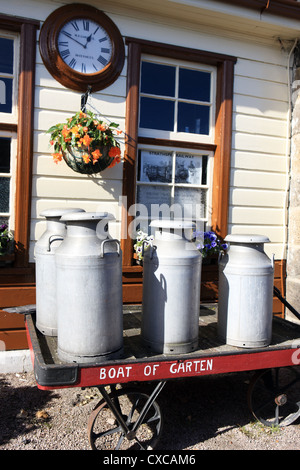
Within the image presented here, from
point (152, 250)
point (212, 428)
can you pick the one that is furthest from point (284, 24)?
point (212, 428)

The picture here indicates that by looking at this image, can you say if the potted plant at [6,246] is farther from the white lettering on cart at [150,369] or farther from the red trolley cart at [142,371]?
the white lettering on cart at [150,369]

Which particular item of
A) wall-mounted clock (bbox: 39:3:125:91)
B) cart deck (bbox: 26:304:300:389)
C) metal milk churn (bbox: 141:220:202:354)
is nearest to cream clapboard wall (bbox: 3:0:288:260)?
wall-mounted clock (bbox: 39:3:125:91)

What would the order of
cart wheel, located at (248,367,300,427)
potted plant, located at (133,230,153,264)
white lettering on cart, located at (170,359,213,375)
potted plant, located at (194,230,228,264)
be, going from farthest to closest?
1. potted plant, located at (194,230,228,264)
2. potted plant, located at (133,230,153,264)
3. cart wheel, located at (248,367,300,427)
4. white lettering on cart, located at (170,359,213,375)

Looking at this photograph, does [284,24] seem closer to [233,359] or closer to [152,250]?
[152,250]

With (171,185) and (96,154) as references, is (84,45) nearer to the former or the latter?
(96,154)

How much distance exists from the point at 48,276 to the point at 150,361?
3.67ft

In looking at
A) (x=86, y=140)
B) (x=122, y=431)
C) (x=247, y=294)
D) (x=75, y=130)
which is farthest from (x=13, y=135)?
(x=122, y=431)

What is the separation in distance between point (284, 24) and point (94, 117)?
2.57 metres

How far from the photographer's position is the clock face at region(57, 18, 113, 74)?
413 centimetres

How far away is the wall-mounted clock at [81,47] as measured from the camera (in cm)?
406

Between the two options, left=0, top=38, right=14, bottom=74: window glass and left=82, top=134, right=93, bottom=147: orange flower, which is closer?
left=82, top=134, right=93, bottom=147: orange flower

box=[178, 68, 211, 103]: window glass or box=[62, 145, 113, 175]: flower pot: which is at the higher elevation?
box=[178, 68, 211, 103]: window glass

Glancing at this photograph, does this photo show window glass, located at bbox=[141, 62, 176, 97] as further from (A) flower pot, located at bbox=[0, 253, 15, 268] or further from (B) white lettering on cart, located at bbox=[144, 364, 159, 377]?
(B) white lettering on cart, located at bbox=[144, 364, 159, 377]

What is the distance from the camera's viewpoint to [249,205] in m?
4.97
